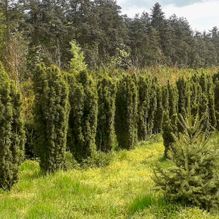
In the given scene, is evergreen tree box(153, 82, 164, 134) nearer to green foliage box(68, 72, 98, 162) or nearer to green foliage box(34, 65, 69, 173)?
green foliage box(68, 72, 98, 162)

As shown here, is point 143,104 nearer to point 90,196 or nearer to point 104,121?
point 104,121

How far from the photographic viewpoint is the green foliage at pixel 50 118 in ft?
36.6

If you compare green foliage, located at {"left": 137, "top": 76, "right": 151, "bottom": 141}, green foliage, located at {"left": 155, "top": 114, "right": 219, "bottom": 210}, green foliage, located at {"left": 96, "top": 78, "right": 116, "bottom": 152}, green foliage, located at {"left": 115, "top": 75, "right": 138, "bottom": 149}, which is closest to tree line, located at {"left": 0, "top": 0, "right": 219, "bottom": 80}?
green foliage, located at {"left": 137, "top": 76, "right": 151, "bottom": 141}

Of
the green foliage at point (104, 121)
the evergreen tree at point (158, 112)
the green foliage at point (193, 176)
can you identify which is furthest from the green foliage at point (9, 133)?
the evergreen tree at point (158, 112)

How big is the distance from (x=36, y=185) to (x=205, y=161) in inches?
142

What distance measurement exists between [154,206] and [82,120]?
491 centimetres

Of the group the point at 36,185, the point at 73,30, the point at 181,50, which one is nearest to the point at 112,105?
the point at 36,185

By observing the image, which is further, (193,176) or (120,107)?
(120,107)

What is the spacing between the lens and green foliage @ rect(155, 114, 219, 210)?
7898 mm

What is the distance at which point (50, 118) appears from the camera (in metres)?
11.2

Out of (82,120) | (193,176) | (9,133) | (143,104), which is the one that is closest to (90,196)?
(193,176)

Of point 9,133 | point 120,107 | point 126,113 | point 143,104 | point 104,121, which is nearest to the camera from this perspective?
point 9,133

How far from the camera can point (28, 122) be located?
13.4m

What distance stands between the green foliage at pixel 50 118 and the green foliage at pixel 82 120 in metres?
0.67
